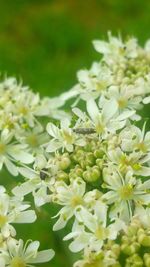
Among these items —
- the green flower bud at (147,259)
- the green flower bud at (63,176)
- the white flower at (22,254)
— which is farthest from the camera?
the green flower bud at (63,176)

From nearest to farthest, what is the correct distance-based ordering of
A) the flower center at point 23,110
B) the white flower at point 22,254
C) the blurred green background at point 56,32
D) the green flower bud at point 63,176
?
1. the white flower at point 22,254
2. the green flower bud at point 63,176
3. the flower center at point 23,110
4. the blurred green background at point 56,32

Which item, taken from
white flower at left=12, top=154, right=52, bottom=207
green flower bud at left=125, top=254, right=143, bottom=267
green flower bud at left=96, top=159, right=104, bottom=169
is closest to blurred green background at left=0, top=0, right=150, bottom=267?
white flower at left=12, top=154, right=52, bottom=207

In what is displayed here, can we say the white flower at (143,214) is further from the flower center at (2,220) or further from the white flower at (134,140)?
the flower center at (2,220)

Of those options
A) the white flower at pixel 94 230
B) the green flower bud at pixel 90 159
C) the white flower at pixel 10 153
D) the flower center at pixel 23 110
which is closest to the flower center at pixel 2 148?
the white flower at pixel 10 153

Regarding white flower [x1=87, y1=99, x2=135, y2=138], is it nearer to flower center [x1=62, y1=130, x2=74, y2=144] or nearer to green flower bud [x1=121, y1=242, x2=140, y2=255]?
flower center [x1=62, y1=130, x2=74, y2=144]

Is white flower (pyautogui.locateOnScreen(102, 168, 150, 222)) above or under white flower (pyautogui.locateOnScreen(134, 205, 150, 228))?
above

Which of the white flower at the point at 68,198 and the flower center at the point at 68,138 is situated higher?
the flower center at the point at 68,138

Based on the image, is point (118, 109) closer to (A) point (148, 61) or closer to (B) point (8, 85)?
(A) point (148, 61)

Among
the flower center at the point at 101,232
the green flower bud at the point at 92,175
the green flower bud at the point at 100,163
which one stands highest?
the green flower bud at the point at 100,163
